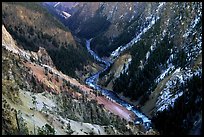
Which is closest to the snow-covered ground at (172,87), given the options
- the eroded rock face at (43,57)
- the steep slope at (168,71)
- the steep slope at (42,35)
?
the steep slope at (168,71)

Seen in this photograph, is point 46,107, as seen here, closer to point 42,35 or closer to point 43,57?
point 43,57

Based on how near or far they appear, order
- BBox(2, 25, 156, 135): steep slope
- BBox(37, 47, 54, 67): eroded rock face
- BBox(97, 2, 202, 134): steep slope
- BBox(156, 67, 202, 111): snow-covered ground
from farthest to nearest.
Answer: BBox(37, 47, 54, 67): eroded rock face < BBox(156, 67, 202, 111): snow-covered ground < BBox(97, 2, 202, 134): steep slope < BBox(2, 25, 156, 135): steep slope

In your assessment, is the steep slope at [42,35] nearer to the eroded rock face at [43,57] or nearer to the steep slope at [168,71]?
the eroded rock face at [43,57]

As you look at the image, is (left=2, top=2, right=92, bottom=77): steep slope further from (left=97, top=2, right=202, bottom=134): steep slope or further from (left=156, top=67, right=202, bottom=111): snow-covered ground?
(left=156, top=67, right=202, bottom=111): snow-covered ground

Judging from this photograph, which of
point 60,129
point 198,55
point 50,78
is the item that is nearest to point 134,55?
point 198,55

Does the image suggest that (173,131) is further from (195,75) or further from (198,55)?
(198,55)

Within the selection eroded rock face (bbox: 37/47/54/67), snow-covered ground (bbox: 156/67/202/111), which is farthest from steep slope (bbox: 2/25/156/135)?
eroded rock face (bbox: 37/47/54/67)

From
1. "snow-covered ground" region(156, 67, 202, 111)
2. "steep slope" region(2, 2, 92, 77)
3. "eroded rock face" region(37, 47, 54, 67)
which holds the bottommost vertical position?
"eroded rock face" region(37, 47, 54, 67)
